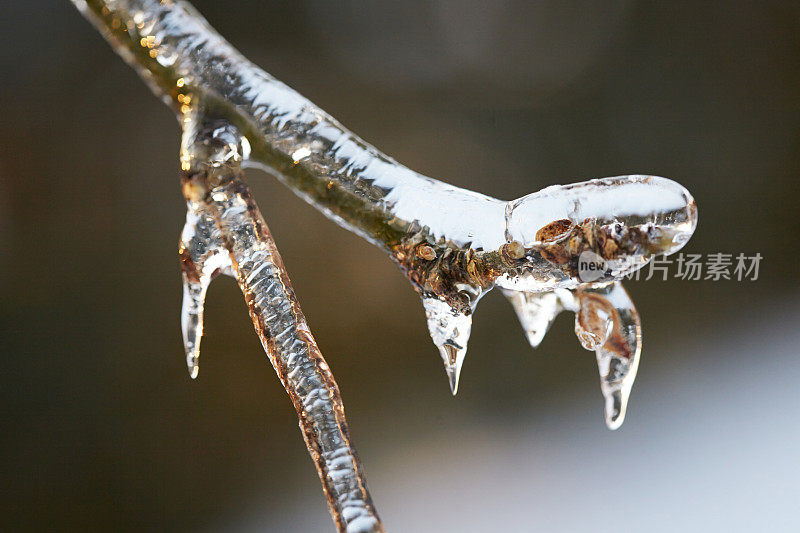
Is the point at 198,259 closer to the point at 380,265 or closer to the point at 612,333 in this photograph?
the point at 612,333

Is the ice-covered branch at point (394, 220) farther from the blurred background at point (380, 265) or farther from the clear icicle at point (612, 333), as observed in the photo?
the blurred background at point (380, 265)

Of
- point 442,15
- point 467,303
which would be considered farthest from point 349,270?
point 467,303

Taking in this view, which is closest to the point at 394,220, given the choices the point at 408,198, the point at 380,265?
the point at 408,198

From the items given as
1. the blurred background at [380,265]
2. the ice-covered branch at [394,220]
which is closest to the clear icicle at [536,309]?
the ice-covered branch at [394,220]

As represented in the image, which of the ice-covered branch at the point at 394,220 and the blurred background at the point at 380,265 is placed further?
the blurred background at the point at 380,265

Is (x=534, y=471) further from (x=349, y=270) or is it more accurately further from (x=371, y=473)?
(x=349, y=270)

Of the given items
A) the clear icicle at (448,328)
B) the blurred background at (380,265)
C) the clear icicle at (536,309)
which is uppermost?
the blurred background at (380,265)
